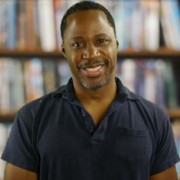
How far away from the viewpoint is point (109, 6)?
1.68 m

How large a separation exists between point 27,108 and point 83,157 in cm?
25

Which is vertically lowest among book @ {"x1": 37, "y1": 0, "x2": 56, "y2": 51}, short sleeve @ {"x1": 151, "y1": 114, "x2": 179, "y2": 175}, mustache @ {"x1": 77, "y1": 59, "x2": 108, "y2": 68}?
short sleeve @ {"x1": 151, "y1": 114, "x2": 179, "y2": 175}

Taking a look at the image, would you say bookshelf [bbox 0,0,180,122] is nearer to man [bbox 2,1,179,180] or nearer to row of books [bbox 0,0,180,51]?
row of books [bbox 0,0,180,51]

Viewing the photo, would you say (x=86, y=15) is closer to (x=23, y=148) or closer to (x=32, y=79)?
(x=23, y=148)

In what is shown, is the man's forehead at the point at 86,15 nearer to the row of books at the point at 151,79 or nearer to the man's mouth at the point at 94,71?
the man's mouth at the point at 94,71

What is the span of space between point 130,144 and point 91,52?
1.05 feet

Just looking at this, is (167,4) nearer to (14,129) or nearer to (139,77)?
(139,77)

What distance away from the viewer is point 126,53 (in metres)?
1.69

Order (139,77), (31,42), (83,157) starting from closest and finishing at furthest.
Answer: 1. (83,157)
2. (31,42)
3. (139,77)

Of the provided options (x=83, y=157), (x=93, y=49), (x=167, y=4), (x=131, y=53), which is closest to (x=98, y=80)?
(x=93, y=49)

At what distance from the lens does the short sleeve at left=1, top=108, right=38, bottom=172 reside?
3.84 feet

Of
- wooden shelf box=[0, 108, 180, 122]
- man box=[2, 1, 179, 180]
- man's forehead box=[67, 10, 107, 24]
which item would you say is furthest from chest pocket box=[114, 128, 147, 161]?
wooden shelf box=[0, 108, 180, 122]

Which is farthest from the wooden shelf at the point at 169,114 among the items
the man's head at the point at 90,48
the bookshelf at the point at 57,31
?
the man's head at the point at 90,48

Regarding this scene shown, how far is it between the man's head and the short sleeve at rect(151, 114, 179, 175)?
0.81 feet
